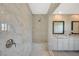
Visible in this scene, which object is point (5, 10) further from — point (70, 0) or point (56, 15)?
point (56, 15)

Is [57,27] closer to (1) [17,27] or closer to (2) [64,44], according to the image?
(2) [64,44]

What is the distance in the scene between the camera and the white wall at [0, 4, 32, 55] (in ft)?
4.28

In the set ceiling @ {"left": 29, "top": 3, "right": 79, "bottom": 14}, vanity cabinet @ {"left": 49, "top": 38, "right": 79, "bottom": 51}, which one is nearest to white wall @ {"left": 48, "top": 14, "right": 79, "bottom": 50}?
vanity cabinet @ {"left": 49, "top": 38, "right": 79, "bottom": 51}

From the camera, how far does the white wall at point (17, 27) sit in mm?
1305

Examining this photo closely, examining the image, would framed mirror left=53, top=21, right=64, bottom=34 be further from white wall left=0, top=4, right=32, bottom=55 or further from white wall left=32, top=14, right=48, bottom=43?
white wall left=0, top=4, right=32, bottom=55

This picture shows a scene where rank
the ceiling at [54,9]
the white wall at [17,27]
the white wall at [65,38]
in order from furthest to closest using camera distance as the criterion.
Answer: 1. the white wall at [65,38]
2. the ceiling at [54,9]
3. the white wall at [17,27]

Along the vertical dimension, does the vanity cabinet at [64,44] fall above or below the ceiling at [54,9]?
below

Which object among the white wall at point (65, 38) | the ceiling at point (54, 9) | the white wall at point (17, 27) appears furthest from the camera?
the white wall at point (65, 38)

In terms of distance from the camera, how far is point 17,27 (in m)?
1.51

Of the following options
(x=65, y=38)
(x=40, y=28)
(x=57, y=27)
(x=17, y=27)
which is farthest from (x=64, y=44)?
(x=17, y=27)

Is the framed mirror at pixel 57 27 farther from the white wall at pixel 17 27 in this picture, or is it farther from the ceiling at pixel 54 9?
the white wall at pixel 17 27

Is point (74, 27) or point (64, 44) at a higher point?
point (74, 27)

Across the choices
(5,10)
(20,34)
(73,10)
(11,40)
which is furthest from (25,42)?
(73,10)

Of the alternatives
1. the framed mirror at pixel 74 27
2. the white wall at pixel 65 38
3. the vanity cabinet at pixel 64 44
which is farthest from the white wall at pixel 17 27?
the framed mirror at pixel 74 27
